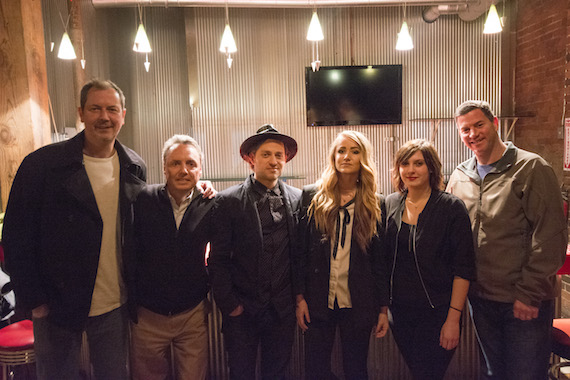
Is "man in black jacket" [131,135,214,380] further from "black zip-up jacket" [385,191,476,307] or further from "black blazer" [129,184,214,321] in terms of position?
"black zip-up jacket" [385,191,476,307]

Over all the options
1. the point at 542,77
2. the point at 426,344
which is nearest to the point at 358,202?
the point at 426,344

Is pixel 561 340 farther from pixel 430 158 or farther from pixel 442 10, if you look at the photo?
pixel 442 10

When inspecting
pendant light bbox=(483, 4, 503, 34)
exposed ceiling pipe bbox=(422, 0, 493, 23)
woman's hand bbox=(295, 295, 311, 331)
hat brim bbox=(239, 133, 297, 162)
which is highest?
exposed ceiling pipe bbox=(422, 0, 493, 23)

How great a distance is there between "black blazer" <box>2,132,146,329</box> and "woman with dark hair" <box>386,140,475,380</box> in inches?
54.9

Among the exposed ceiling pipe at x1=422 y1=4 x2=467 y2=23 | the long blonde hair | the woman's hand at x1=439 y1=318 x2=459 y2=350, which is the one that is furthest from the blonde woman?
the exposed ceiling pipe at x1=422 y1=4 x2=467 y2=23

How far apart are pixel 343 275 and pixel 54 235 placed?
51.4 inches

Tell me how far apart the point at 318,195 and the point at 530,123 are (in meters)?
5.14

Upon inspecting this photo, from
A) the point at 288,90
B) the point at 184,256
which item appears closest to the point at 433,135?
the point at 288,90

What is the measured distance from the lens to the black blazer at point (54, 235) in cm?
161

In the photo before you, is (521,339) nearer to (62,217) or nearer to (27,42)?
(62,217)

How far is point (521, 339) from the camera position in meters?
1.77

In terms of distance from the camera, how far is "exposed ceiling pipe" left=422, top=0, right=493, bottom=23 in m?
5.62

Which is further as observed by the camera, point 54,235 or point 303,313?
point 303,313

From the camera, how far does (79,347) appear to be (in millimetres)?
1732
